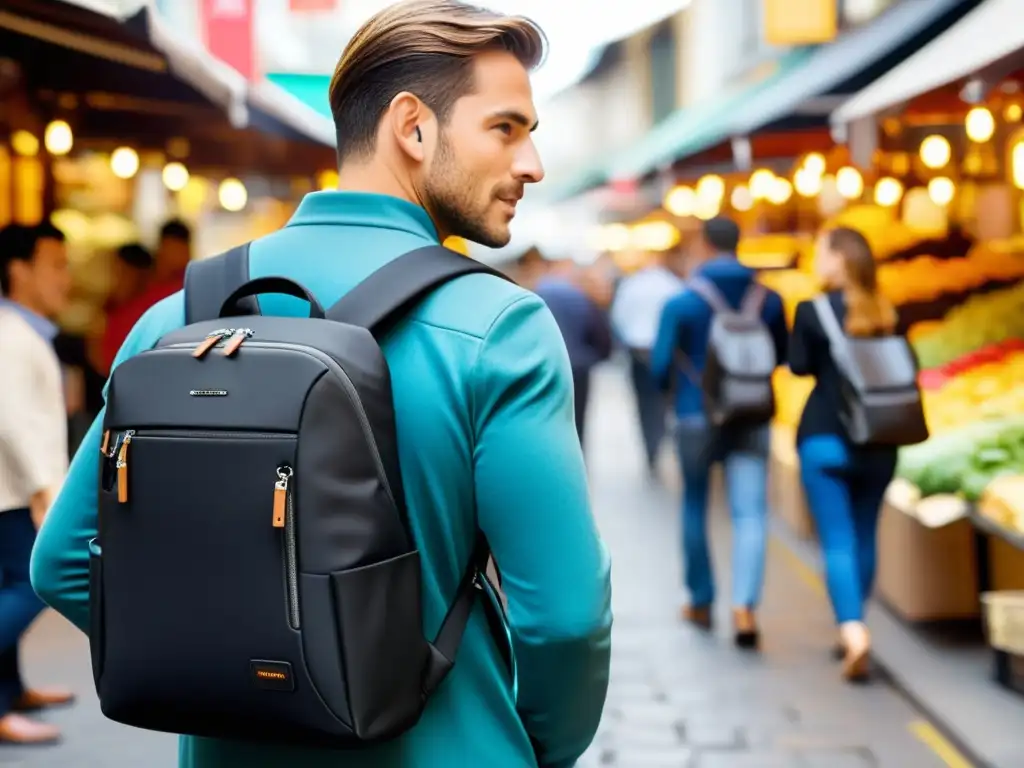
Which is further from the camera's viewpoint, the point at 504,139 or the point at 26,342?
the point at 26,342

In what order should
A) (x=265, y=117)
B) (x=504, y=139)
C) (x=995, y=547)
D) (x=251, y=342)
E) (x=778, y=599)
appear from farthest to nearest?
1. (x=265, y=117)
2. (x=778, y=599)
3. (x=995, y=547)
4. (x=504, y=139)
5. (x=251, y=342)

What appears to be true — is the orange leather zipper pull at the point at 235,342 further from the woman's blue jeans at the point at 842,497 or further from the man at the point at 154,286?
the man at the point at 154,286

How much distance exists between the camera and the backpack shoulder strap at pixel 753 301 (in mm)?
7453

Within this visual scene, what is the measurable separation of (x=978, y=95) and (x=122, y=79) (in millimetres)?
6883

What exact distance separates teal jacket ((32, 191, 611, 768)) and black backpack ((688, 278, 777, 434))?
17.7 ft

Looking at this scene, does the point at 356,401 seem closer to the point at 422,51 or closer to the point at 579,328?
the point at 422,51

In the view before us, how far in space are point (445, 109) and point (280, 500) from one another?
1.97ft

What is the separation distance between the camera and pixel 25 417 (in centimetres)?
550

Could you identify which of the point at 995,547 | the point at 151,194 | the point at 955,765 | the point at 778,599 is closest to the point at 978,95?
the point at 995,547

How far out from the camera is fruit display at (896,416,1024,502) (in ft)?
23.6

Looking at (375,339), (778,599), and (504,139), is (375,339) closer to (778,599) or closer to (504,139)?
(504,139)

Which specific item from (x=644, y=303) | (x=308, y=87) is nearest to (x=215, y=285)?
(x=644, y=303)

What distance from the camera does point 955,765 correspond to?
554 cm

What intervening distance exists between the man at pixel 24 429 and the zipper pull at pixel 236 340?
3991 millimetres
